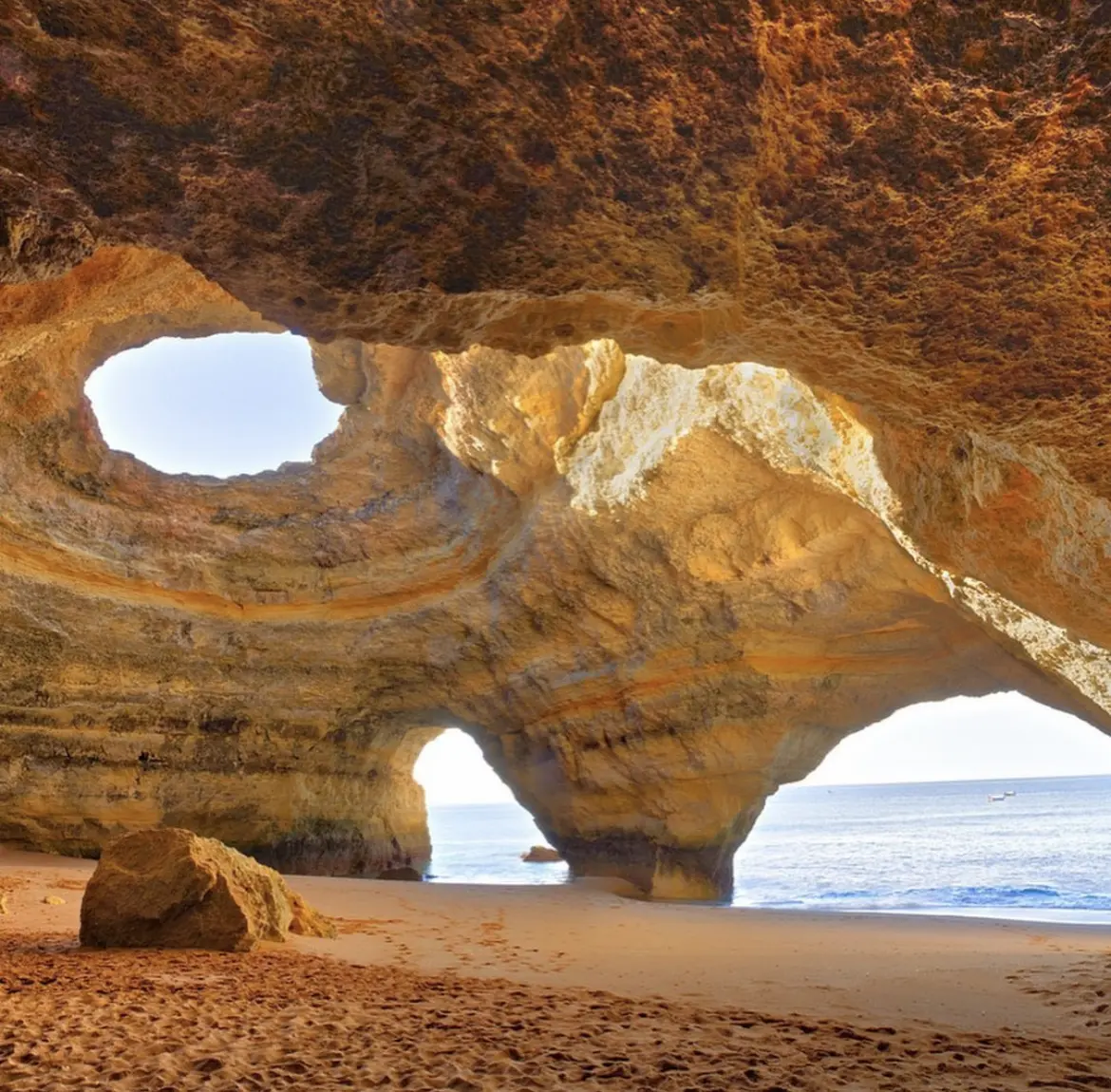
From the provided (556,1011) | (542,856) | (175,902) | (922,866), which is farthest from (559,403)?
(922,866)

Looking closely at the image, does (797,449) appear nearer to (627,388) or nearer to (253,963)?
(627,388)

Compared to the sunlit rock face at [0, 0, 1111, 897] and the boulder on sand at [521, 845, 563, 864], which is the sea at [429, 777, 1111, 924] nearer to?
the boulder on sand at [521, 845, 563, 864]

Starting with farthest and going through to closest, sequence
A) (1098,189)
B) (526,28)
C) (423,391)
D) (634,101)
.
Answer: (423,391) < (1098,189) < (634,101) < (526,28)

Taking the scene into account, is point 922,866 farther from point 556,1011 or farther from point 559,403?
point 556,1011

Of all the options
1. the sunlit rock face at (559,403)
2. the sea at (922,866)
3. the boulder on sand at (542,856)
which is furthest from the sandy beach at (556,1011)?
the boulder on sand at (542,856)

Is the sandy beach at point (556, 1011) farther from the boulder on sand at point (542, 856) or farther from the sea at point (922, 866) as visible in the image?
the boulder on sand at point (542, 856)

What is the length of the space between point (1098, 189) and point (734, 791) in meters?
10.5

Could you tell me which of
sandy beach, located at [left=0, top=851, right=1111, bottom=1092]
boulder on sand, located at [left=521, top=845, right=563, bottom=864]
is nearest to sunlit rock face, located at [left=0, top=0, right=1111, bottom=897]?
sandy beach, located at [left=0, top=851, right=1111, bottom=1092]

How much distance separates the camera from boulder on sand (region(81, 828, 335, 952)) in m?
5.05

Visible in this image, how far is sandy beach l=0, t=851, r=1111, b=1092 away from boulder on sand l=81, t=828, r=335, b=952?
0.67 ft

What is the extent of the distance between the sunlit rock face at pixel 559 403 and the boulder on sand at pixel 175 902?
3067 mm

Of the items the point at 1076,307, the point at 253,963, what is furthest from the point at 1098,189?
the point at 253,963

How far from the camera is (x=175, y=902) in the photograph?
5.14m

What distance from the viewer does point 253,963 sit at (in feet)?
14.9
